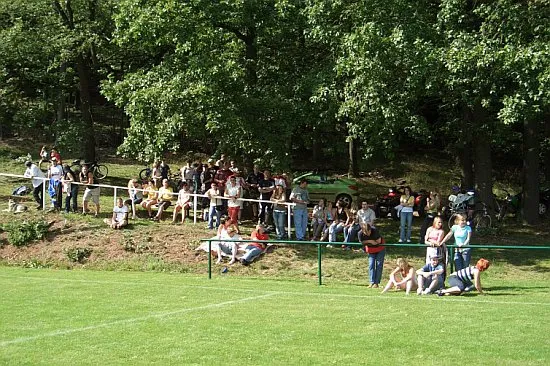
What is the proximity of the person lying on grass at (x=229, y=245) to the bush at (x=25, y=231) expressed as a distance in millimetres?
6619

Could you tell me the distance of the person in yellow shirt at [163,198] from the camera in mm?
26828

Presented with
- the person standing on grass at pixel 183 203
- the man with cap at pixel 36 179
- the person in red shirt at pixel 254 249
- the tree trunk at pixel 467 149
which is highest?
the tree trunk at pixel 467 149

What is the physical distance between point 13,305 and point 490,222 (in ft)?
56.0

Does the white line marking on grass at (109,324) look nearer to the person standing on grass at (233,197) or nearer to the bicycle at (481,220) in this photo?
the person standing on grass at (233,197)

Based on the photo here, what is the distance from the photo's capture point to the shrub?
2458 cm

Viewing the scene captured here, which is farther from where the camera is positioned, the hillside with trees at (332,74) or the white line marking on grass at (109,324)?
the hillside with trees at (332,74)

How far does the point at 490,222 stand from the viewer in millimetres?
27203

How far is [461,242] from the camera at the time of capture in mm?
19688

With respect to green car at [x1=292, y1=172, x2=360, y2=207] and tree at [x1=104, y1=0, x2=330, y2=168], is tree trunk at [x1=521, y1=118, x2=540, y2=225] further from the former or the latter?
tree at [x1=104, y1=0, x2=330, y2=168]

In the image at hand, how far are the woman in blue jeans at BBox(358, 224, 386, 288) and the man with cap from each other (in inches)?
524

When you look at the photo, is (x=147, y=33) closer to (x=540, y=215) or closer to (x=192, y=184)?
(x=192, y=184)

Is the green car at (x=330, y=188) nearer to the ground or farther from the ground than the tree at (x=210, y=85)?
nearer to the ground

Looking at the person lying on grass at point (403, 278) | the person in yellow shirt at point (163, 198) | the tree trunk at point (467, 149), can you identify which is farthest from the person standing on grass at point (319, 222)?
the person lying on grass at point (403, 278)

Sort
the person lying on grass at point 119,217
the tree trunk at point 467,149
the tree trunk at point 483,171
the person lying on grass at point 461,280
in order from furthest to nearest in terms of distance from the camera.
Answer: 1. the tree trunk at point 483,171
2. the tree trunk at point 467,149
3. the person lying on grass at point 119,217
4. the person lying on grass at point 461,280
